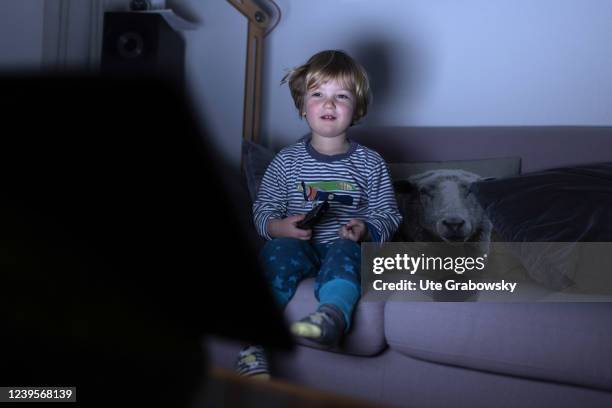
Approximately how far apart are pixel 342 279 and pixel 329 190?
0.39m

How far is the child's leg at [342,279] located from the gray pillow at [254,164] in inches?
18.1

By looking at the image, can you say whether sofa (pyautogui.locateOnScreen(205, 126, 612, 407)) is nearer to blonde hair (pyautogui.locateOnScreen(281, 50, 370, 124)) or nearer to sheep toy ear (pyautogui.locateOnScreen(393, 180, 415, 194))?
sheep toy ear (pyautogui.locateOnScreen(393, 180, 415, 194))

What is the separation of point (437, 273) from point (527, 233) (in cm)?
22

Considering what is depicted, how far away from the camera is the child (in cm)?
133

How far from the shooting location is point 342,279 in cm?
120

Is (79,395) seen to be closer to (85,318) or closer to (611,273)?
(85,318)

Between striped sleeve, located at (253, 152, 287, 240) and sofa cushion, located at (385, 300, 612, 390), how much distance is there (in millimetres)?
452

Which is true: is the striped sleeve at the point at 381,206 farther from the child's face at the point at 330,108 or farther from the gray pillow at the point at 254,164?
the gray pillow at the point at 254,164

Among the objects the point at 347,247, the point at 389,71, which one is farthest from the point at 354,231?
the point at 389,71

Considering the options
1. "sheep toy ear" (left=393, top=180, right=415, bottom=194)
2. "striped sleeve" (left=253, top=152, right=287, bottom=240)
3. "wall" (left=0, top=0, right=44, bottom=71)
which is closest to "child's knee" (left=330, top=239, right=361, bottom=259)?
"striped sleeve" (left=253, top=152, right=287, bottom=240)

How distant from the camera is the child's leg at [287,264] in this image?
1258 mm

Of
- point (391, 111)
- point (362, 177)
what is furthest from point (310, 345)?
point (391, 111)

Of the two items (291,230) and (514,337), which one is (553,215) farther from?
(291,230)

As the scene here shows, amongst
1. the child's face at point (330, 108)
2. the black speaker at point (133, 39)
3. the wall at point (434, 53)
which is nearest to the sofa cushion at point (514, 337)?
the child's face at point (330, 108)
